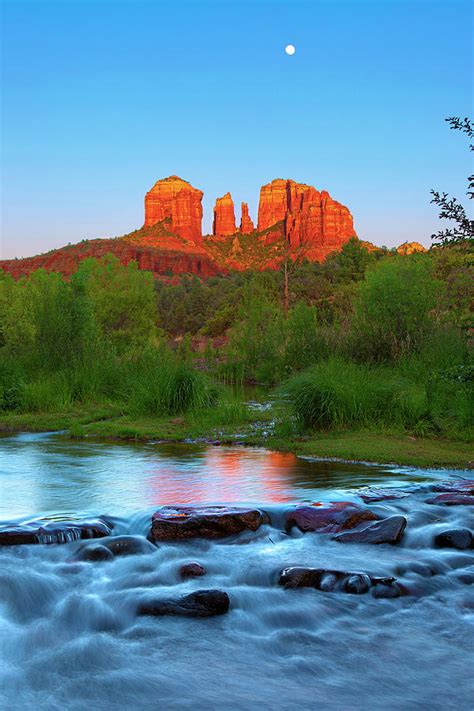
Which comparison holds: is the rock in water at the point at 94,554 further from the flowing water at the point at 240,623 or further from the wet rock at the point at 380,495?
the wet rock at the point at 380,495

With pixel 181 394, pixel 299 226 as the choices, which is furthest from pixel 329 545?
pixel 299 226

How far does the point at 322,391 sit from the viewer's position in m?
12.2

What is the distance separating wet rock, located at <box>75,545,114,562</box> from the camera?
5.92 meters

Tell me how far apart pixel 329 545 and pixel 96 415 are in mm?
9671

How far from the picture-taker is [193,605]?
16.0 feet

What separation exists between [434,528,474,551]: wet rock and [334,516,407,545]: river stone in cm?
35

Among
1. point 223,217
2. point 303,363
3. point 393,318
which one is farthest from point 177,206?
point 393,318

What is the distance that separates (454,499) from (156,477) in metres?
3.92

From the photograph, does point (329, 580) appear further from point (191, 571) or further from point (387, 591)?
point (191, 571)

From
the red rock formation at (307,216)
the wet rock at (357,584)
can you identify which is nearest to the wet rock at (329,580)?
the wet rock at (357,584)

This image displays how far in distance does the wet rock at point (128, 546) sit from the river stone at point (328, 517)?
4.84 feet

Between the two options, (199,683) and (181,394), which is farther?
(181,394)

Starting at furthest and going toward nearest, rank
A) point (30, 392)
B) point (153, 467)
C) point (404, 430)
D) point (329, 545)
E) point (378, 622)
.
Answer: point (30, 392), point (404, 430), point (153, 467), point (329, 545), point (378, 622)

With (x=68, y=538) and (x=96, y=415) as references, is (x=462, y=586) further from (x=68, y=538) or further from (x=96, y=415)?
(x=96, y=415)
